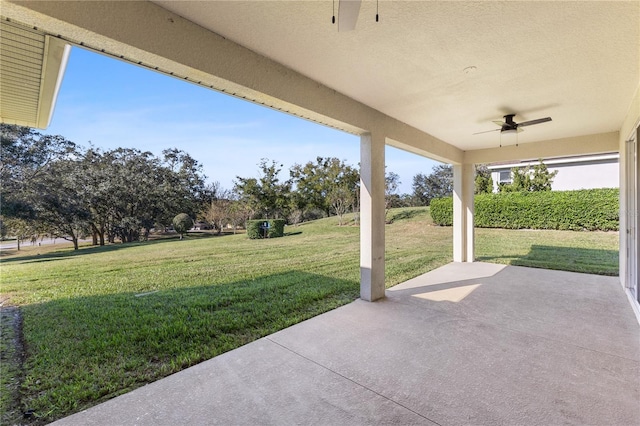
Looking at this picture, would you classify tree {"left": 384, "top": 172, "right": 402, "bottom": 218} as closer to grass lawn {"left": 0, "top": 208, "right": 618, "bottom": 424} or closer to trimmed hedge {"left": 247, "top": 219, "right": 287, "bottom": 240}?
grass lawn {"left": 0, "top": 208, "right": 618, "bottom": 424}

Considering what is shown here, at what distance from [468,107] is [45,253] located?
8598 mm

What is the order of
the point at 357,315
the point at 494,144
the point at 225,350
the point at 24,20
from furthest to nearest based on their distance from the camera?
the point at 494,144 < the point at 357,315 < the point at 225,350 < the point at 24,20

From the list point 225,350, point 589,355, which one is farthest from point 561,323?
point 225,350

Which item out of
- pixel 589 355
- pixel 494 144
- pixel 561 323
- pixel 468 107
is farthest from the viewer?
pixel 494 144

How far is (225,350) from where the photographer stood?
2662 millimetres

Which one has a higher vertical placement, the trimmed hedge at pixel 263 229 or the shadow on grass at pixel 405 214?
the shadow on grass at pixel 405 214

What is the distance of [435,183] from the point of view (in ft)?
59.5

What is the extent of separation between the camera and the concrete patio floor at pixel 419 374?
176 cm

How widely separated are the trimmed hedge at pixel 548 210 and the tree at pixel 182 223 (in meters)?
10.5

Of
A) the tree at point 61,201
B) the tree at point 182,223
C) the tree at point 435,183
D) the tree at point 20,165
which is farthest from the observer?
the tree at point 435,183

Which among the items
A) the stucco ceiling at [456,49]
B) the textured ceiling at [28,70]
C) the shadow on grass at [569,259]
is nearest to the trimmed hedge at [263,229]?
the shadow on grass at [569,259]

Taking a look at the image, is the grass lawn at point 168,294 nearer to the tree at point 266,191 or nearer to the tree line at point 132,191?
the tree line at point 132,191

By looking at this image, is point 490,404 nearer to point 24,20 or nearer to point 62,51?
point 24,20

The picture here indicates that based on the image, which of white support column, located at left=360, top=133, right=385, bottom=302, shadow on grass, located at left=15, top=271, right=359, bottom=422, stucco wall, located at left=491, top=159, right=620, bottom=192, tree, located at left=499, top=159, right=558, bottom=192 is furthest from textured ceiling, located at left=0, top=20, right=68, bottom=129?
stucco wall, located at left=491, top=159, right=620, bottom=192
